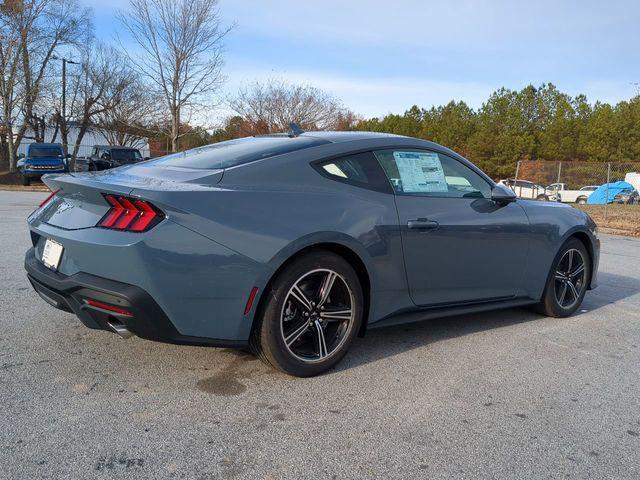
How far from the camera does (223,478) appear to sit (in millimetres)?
2195

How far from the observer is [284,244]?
2.96 m

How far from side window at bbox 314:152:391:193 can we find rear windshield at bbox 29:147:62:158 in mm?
26468

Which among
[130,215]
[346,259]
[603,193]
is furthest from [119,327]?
[603,193]

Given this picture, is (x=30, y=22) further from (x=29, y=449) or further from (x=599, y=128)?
(x=599, y=128)

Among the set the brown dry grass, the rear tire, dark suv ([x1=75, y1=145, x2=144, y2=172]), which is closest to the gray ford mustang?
the rear tire

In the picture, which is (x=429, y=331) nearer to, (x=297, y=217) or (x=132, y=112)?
(x=297, y=217)

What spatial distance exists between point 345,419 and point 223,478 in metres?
0.75

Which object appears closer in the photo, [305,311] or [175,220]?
[175,220]

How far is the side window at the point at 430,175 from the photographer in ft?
12.1

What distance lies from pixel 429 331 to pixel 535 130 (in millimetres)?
45215

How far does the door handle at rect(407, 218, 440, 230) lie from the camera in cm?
355

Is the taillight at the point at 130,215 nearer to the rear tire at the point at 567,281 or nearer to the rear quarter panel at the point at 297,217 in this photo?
the rear quarter panel at the point at 297,217

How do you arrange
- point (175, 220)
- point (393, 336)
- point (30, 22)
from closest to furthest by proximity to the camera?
point (175, 220), point (393, 336), point (30, 22)

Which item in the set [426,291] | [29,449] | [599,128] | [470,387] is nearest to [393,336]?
[426,291]
